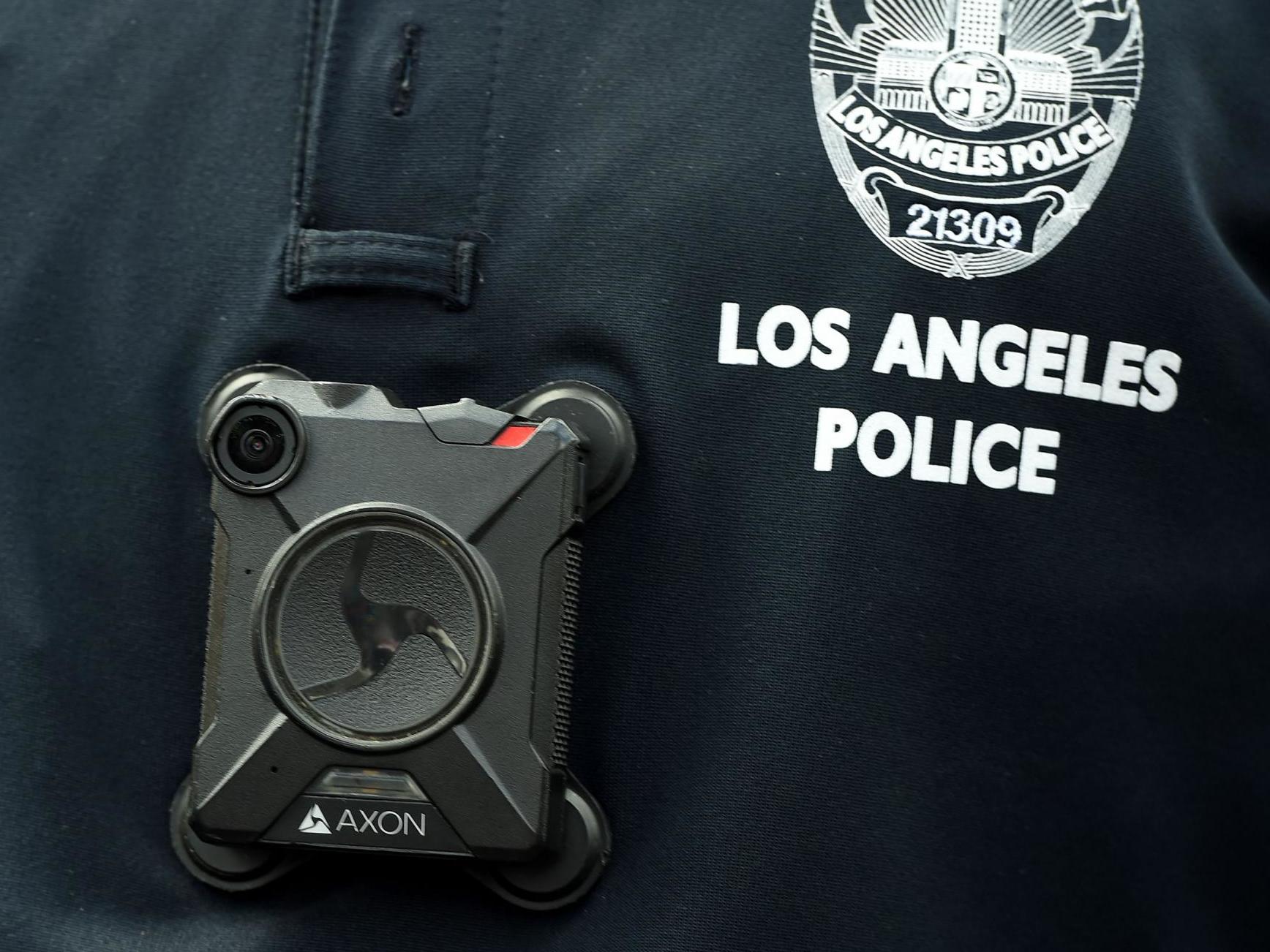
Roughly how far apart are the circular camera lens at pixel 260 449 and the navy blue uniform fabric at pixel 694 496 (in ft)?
0.25

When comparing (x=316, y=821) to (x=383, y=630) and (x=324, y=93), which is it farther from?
(x=324, y=93)

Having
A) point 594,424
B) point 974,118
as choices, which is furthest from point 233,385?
point 974,118

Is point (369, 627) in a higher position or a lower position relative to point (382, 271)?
lower

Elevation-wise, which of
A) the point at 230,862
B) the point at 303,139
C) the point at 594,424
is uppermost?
the point at 303,139

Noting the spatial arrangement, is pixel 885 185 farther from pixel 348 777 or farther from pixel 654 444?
pixel 348 777

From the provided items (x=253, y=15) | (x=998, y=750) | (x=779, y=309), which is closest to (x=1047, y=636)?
(x=998, y=750)

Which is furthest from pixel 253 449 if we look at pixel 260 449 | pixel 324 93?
pixel 324 93

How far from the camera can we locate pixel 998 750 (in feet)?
2.41

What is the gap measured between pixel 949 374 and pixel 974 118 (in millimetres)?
148

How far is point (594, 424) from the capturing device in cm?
74

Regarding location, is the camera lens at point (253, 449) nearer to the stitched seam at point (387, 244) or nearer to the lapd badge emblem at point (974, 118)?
the stitched seam at point (387, 244)

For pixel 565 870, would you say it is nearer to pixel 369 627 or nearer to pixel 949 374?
pixel 369 627

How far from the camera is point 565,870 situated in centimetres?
73

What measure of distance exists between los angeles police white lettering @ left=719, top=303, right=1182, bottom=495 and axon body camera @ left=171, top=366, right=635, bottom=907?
0.14 meters
